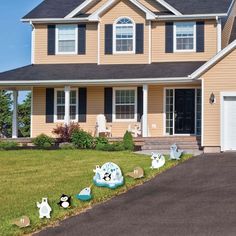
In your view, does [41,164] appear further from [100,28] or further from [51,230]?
[100,28]

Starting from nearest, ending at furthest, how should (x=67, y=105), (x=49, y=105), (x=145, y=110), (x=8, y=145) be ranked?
1. (x=8, y=145)
2. (x=145, y=110)
3. (x=67, y=105)
4. (x=49, y=105)

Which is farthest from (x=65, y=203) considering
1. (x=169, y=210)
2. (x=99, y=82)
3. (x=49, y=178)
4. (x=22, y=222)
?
(x=99, y=82)

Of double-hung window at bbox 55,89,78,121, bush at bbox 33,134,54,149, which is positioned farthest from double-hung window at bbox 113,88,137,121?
bush at bbox 33,134,54,149

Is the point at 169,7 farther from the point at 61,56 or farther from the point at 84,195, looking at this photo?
the point at 84,195

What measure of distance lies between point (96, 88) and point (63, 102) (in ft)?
5.55

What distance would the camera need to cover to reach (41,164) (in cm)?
1781

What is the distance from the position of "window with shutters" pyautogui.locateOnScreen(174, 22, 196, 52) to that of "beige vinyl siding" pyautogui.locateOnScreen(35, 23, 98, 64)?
12.4 feet

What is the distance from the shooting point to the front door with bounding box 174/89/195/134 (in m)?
24.4

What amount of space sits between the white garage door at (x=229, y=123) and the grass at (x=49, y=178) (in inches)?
112

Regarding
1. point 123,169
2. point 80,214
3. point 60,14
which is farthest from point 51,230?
point 60,14

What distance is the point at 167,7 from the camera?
25203mm

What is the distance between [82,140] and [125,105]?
10.9ft

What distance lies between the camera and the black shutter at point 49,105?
2522 centimetres

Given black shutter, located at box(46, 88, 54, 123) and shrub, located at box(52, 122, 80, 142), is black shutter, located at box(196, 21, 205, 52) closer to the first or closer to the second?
shrub, located at box(52, 122, 80, 142)
